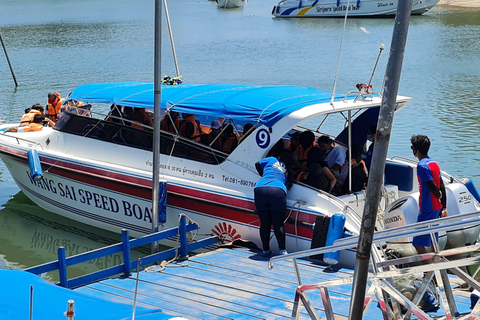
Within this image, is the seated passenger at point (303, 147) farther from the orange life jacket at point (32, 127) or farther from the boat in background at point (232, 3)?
the boat in background at point (232, 3)

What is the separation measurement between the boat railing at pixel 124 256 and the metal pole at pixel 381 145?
3950mm

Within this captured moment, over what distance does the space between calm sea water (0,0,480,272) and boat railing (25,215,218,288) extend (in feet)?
8.05

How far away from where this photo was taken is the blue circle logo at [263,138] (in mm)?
8648

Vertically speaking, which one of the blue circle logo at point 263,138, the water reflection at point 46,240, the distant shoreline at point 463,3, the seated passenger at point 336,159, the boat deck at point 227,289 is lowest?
the water reflection at point 46,240

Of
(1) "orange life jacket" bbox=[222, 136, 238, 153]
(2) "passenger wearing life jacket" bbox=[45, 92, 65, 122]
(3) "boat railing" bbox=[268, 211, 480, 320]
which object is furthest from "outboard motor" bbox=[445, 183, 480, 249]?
(2) "passenger wearing life jacket" bbox=[45, 92, 65, 122]

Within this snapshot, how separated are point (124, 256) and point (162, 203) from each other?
1552 mm

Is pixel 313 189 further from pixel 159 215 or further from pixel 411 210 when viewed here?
pixel 159 215

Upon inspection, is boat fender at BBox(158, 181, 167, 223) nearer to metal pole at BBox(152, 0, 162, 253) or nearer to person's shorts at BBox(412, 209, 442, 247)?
metal pole at BBox(152, 0, 162, 253)

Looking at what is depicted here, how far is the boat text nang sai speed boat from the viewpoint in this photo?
8242mm

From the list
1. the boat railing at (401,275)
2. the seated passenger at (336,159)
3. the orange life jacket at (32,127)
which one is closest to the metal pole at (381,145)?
the boat railing at (401,275)

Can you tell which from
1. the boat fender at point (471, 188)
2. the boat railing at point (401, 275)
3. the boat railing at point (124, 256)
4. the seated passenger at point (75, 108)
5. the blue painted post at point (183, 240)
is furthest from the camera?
the seated passenger at point (75, 108)

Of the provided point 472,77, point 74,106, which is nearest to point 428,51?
point 472,77

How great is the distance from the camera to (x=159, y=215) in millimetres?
9305

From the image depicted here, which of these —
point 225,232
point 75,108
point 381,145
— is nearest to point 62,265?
point 225,232
